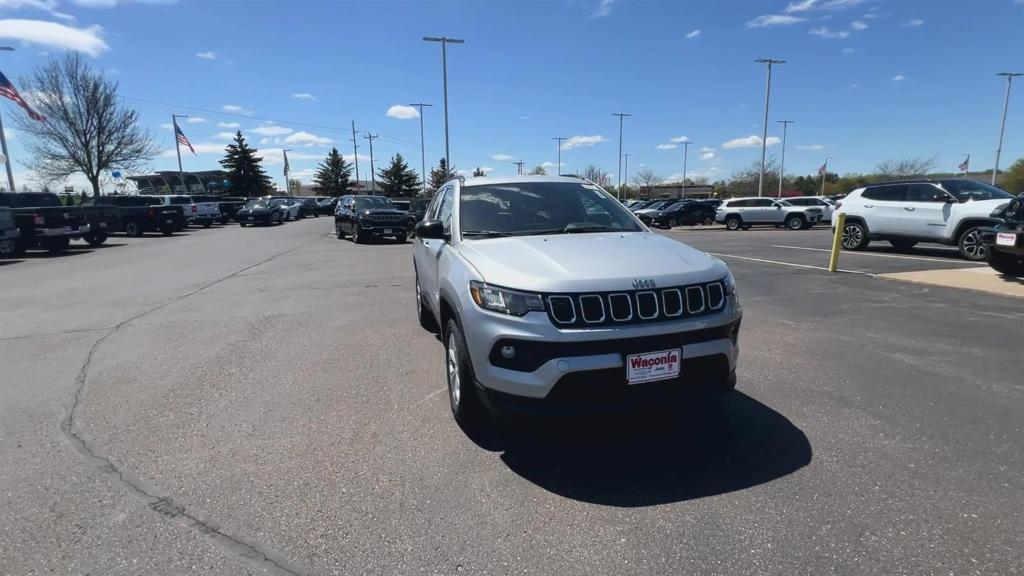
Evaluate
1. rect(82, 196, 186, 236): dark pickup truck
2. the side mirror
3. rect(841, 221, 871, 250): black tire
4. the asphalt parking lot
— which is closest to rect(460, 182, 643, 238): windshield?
the side mirror

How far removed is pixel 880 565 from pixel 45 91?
157 ft

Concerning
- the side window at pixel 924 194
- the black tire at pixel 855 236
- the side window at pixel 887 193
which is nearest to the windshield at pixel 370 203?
the black tire at pixel 855 236

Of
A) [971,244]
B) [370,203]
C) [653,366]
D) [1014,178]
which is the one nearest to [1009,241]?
[971,244]

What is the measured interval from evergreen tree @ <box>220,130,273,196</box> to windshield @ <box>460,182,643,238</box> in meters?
73.2

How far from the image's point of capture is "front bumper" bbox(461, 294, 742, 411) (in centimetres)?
293

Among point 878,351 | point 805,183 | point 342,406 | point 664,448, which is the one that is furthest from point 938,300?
point 805,183

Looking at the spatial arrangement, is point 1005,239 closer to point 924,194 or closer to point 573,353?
point 924,194

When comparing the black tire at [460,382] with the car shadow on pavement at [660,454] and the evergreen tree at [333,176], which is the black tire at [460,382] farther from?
the evergreen tree at [333,176]

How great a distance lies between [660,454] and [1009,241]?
347 inches

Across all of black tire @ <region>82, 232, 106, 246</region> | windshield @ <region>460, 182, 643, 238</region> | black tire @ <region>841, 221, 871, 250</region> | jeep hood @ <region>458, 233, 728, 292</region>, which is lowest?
black tire @ <region>82, 232, 106, 246</region>

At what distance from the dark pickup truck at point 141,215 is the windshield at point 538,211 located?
25917 mm

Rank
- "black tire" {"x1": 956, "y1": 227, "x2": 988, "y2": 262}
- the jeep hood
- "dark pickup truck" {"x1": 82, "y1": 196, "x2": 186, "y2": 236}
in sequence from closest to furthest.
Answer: the jeep hood < "black tire" {"x1": 956, "y1": 227, "x2": 988, "y2": 262} < "dark pickup truck" {"x1": 82, "y1": 196, "x2": 186, "y2": 236}

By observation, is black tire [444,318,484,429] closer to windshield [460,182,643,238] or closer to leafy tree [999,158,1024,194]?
windshield [460,182,643,238]

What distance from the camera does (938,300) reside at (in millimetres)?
7793
